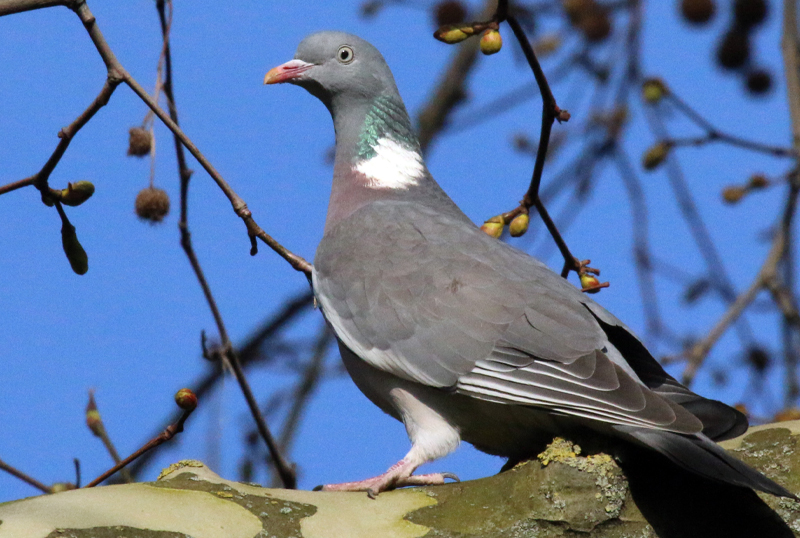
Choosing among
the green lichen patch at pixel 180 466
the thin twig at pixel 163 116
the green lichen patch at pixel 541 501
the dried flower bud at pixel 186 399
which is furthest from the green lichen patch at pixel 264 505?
the thin twig at pixel 163 116

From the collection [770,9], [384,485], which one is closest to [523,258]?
[384,485]

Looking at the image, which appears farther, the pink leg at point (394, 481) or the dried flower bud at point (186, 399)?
the pink leg at point (394, 481)

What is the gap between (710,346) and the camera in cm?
459

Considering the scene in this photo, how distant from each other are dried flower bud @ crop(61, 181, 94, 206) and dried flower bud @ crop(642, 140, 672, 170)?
2.53 meters

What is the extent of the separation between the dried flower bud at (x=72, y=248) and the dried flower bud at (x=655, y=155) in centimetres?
255

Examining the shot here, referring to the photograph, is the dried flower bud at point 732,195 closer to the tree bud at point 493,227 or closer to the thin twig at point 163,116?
the tree bud at point 493,227

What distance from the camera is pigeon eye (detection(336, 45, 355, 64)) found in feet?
14.2

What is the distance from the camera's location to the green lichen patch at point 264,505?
7.66 ft

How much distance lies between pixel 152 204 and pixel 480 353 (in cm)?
132

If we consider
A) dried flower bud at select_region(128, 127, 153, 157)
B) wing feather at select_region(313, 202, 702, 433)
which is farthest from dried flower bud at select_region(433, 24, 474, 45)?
dried flower bud at select_region(128, 127, 153, 157)

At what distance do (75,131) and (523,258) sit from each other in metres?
1.57

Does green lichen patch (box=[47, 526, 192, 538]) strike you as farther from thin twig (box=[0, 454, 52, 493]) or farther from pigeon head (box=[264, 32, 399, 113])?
pigeon head (box=[264, 32, 399, 113])

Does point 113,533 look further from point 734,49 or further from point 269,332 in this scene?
point 734,49

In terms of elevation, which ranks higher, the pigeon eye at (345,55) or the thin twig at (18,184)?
the pigeon eye at (345,55)
